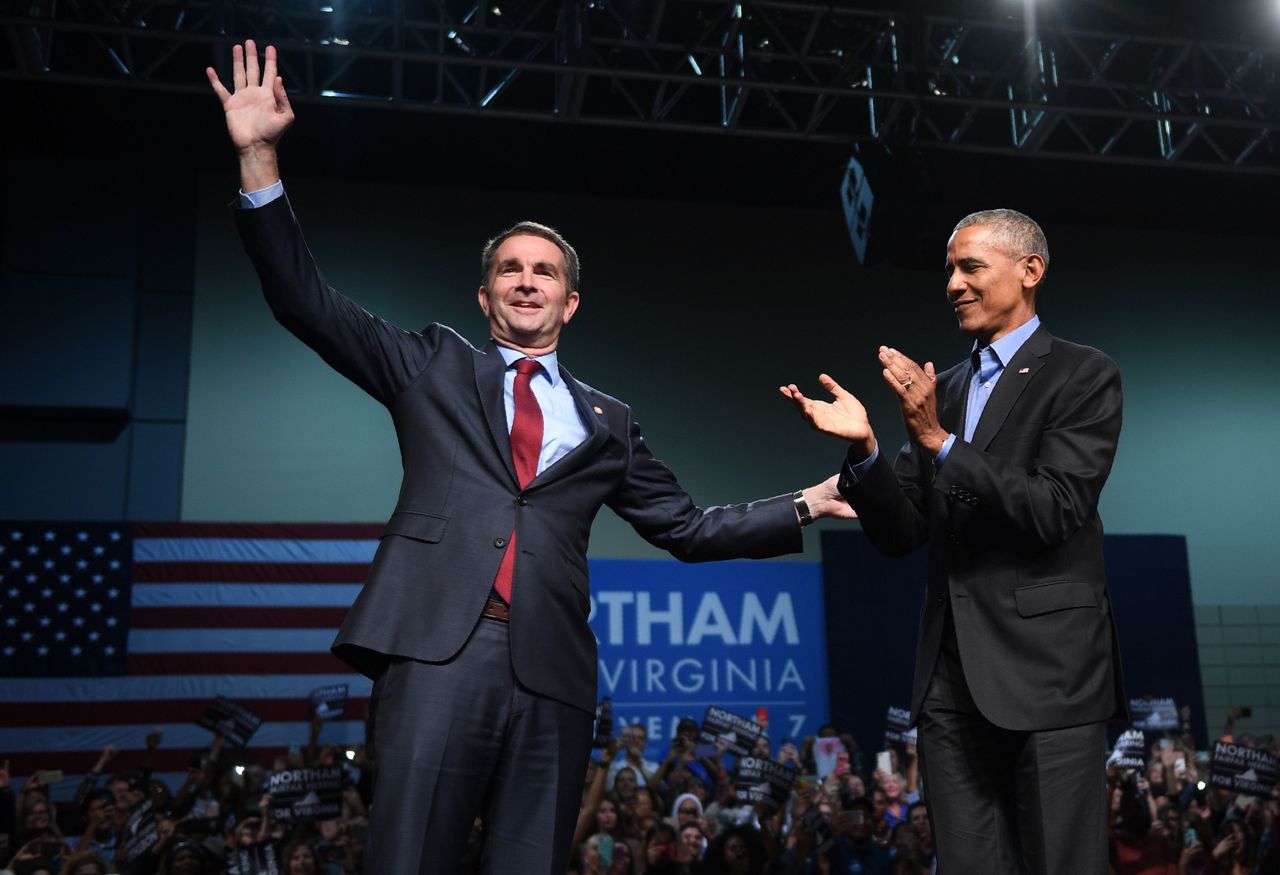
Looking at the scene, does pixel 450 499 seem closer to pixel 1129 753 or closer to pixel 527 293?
pixel 527 293

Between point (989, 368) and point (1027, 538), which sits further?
point (989, 368)

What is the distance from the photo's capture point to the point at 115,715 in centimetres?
910

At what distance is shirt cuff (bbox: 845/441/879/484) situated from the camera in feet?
7.09

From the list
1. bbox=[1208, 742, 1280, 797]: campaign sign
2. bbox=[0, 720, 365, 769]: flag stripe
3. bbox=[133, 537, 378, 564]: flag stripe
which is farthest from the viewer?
bbox=[133, 537, 378, 564]: flag stripe

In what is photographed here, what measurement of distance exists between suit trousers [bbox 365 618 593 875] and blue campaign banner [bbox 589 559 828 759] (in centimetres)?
788

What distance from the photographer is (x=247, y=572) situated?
31.5ft

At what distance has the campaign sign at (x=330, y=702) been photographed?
881cm

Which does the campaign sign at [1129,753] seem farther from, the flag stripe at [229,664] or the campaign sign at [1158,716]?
the flag stripe at [229,664]

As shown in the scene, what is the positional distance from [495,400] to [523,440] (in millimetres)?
80

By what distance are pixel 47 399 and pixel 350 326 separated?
8.69 meters

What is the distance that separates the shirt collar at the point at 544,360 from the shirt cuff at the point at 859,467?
53 centimetres

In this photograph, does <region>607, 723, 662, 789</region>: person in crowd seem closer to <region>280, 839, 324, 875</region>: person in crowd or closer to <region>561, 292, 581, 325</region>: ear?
A: <region>280, 839, 324, 875</region>: person in crowd

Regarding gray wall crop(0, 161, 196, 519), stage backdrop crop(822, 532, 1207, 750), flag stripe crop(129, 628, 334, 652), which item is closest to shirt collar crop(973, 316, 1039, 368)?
flag stripe crop(129, 628, 334, 652)

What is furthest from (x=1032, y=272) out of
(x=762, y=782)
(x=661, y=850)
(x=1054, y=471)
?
(x=762, y=782)
